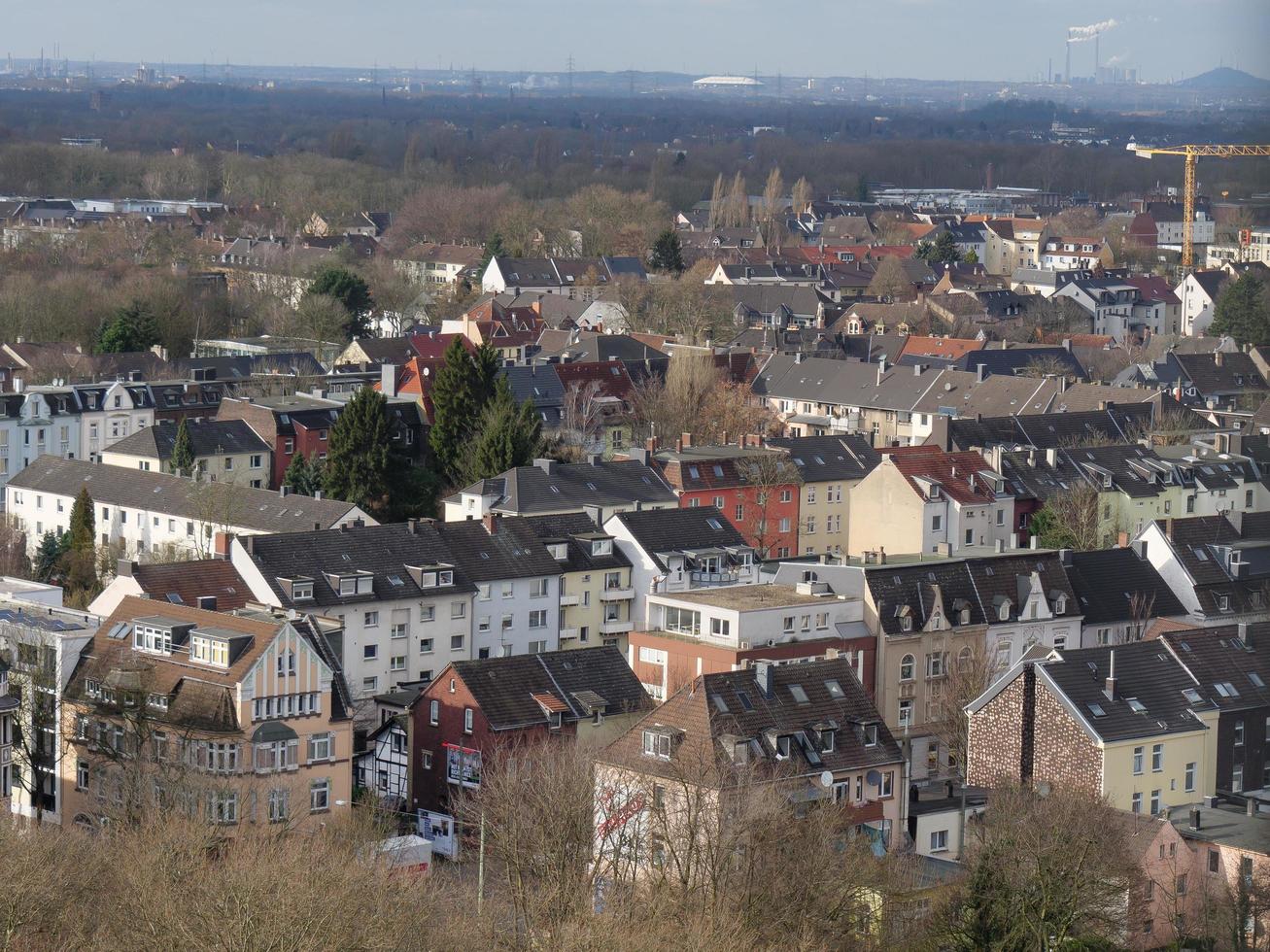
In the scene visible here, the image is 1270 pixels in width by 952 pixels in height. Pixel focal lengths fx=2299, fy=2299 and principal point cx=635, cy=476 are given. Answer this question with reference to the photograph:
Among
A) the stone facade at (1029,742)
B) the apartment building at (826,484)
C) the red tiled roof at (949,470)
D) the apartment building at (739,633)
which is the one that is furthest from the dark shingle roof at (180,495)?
the stone facade at (1029,742)

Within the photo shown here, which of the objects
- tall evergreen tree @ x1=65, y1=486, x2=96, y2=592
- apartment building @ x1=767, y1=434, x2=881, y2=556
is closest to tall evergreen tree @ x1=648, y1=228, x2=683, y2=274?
apartment building @ x1=767, y1=434, x2=881, y2=556

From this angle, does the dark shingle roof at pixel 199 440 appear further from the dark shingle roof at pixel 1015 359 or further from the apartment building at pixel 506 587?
the dark shingle roof at pixel 1015 359

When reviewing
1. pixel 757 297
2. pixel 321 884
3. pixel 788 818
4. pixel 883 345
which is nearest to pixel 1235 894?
pixel 788 818

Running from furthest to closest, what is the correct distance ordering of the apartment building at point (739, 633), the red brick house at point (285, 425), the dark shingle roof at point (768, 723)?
1. the red brick house at point (285, 425)
2. the apartment building at point (739, 633)
3. the dark shingle roof at point (768, 723)

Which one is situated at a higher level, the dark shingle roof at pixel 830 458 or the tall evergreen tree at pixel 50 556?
the dark shingle roof at pixel 830 458

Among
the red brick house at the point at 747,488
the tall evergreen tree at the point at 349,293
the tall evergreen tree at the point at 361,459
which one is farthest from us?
the tall evergreen tree at the point at 349,293

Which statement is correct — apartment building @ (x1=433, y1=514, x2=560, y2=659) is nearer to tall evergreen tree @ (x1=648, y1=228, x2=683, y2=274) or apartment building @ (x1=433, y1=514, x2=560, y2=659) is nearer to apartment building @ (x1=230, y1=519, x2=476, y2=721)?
apartment building @ (x1=230, y1=519, x2=476, y2=721)

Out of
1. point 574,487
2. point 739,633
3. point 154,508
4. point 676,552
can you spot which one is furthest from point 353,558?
point 154,508

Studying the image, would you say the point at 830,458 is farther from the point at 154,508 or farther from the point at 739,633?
the point at 739,633
